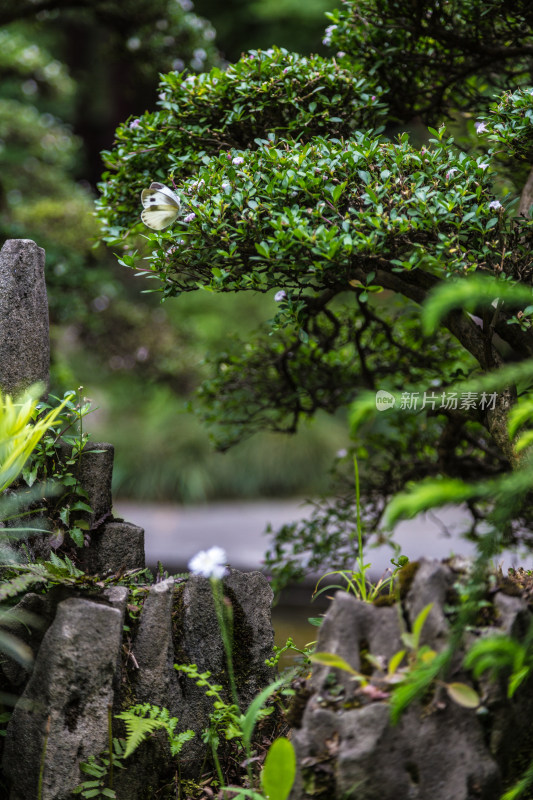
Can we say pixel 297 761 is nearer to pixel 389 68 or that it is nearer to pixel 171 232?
pixel 171 232

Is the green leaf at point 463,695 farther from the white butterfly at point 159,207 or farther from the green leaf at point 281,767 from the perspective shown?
the white butterfly at point 159,207

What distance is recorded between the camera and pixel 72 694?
152cm

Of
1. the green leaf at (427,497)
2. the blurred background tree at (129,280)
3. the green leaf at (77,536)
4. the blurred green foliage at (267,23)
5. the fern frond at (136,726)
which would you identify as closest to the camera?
the green leaf at (427,497)

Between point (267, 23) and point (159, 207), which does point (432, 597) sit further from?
point (267, 23)

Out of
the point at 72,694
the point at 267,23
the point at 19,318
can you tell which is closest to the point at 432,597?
the point at 72,694

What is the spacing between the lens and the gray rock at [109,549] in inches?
77.8

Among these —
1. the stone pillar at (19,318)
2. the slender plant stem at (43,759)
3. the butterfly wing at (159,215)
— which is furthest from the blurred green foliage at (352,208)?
the slender plant stem at (43,759)

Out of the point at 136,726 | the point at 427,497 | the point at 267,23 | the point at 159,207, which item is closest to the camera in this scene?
the point at 427,497

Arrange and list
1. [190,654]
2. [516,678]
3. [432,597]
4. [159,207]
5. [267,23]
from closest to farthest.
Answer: [516,678], [432,597], [190,654], [159,207], [267,23]

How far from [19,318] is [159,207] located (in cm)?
53

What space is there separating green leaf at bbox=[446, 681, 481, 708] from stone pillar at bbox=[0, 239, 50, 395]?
1417 millimetres

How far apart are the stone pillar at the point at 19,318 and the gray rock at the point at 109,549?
49 centimetres

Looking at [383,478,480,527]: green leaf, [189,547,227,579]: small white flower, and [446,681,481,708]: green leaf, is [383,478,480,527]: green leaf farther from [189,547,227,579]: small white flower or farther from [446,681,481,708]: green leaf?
[189,547,227,579]: small white flower

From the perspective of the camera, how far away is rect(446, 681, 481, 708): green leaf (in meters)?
1.20
